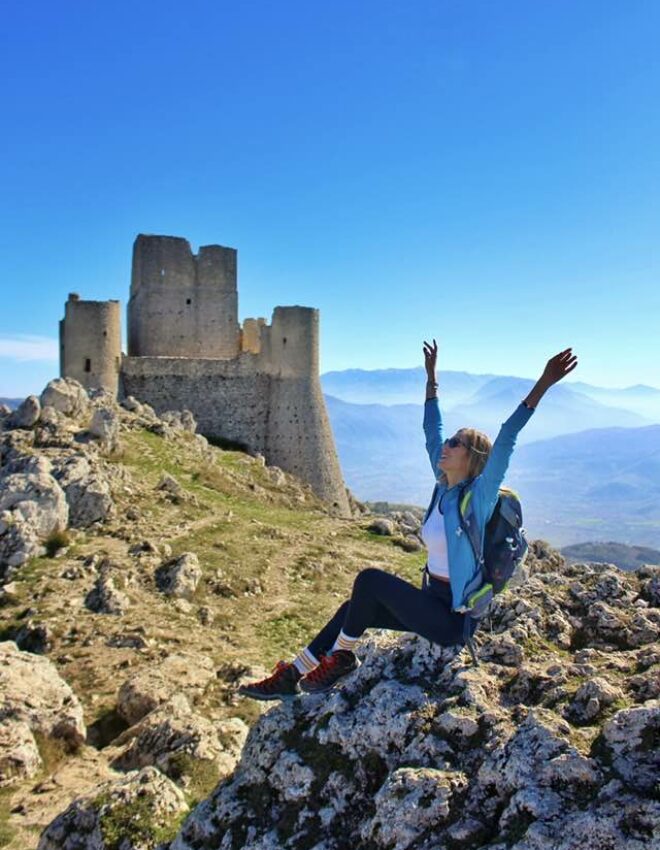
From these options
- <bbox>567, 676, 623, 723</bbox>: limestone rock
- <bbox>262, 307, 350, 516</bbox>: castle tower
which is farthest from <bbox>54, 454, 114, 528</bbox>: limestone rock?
<bbox>262, 307, 350, 516</bbox>: castle tower

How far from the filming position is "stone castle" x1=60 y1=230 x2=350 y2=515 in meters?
31.3

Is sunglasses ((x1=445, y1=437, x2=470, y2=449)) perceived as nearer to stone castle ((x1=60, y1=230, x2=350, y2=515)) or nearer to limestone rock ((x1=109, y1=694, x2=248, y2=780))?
limestone rock ((x1=109, y1=694, x2=248, y2=780))

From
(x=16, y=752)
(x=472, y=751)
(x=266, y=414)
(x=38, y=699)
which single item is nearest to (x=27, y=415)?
(x=38, y=699)

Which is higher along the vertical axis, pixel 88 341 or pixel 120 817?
pixel 88 341

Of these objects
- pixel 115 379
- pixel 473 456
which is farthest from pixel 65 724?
pixel 115 379

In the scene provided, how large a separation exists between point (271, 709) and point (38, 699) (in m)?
3.77

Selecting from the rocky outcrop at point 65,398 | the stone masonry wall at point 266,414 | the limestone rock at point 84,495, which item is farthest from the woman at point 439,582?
the stone masonry wall at point 266,414

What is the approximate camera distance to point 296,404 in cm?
3209

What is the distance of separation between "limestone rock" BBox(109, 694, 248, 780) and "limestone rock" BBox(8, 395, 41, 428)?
40.0 ft

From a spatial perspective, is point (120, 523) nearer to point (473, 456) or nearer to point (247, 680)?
point (247, 680)

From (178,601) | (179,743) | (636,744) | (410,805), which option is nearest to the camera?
(636,744)

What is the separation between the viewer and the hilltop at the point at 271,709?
12.6ft

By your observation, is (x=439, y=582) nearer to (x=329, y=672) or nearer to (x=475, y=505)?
(x=475, y=505)

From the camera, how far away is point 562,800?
3.61m
